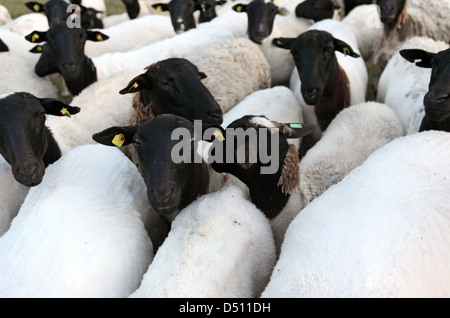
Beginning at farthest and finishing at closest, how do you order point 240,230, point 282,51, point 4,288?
1. point 282,51
2. point 240,230
3. point 4,288

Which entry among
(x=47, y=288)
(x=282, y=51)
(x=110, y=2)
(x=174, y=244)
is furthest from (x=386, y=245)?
(x=110, y=2)

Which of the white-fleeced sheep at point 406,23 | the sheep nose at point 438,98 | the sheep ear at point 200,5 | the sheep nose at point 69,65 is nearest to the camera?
the sheep nose at point 438,98

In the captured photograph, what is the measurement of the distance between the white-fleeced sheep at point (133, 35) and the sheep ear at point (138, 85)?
2671mm

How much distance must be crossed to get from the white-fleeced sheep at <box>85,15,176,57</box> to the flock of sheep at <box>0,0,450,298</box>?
4.67ft

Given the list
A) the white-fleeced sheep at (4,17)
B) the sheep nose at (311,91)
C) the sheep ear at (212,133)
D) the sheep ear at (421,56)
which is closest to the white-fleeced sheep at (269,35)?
the sheep nose at (311,91)

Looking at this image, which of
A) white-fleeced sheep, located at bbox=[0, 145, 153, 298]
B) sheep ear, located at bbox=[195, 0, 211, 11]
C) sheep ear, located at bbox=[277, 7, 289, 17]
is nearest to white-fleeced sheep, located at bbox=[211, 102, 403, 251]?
white-fleeced sheep, located at bbox=[0, 145, 153, 298]

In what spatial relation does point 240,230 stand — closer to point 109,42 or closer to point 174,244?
point 174,244

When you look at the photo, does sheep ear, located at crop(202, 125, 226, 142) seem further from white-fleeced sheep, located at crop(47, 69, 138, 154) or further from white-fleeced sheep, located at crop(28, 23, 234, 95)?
white-fleeced sheep, located at crop(28, 23, 234, 95)

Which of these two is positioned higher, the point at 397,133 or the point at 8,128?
the point at 8,128

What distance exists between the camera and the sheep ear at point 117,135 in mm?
2869

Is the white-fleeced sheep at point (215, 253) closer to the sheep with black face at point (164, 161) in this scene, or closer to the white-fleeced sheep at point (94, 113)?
the sheep with black face at point (164, 161)

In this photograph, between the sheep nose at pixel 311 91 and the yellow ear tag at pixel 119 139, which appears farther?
the sheep nose at pixel 311 91

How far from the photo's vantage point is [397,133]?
12.7 feet

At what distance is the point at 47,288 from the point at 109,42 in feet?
15.2
